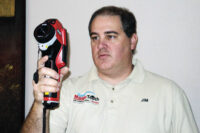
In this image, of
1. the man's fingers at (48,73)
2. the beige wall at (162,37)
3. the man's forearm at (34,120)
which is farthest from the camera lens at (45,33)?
the beige wall at (162,37)

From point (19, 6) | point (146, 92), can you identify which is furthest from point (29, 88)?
point (146, 92)

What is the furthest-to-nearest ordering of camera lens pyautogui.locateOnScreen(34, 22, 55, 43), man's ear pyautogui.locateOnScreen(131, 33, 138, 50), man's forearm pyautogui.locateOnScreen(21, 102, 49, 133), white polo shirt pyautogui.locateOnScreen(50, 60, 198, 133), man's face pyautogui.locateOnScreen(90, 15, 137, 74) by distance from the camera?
1. man's ear pyautogui.locateOnScreen(131, 33, 138, 50)
2. man's face pyautogui.locateOnScreen(90, 15, 137, 74)
3. white polo shirt pyautogui.locateOnScreen(50, 60, 198, 133)
4. man's forearm pyautogui.locateOnScreen(21, 102, 49, 133)
5. camera lens pyautogui.locateOnScreen(34, 22, 55, 43)

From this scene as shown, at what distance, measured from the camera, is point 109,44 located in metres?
1.15

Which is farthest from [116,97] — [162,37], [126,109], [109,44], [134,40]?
[162,37]

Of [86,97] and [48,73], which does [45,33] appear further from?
[86,97]

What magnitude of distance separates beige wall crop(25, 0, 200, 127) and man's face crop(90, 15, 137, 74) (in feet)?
0.63

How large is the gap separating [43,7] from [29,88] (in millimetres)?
636

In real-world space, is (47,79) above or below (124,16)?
below

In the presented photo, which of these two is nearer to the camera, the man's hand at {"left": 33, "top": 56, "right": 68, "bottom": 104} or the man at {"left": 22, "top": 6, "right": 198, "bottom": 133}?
the man's hand at {"left": 33, "top": 56, "right": 68, "bottom": 104}

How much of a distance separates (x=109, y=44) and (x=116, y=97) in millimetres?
326

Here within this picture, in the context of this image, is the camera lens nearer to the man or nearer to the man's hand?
the man's hand

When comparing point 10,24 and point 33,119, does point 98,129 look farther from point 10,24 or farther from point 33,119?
point 10,24

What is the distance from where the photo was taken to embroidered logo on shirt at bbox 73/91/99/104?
1.11 meters

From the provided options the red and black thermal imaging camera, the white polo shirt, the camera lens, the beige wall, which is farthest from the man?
Result: the camera lens
